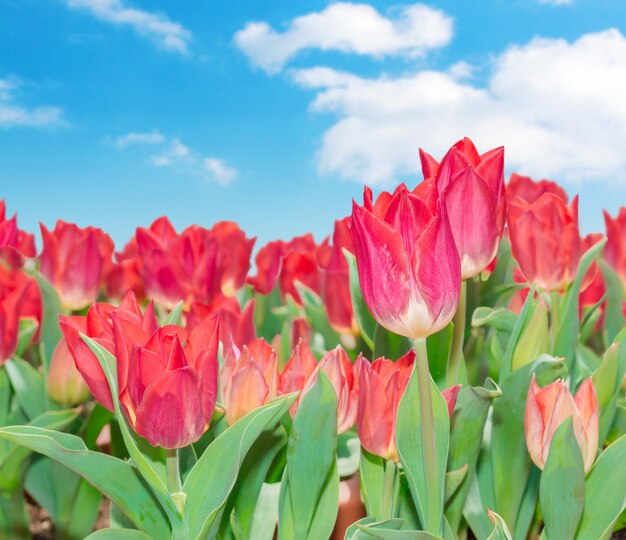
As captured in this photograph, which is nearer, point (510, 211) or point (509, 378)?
point (509, 378)

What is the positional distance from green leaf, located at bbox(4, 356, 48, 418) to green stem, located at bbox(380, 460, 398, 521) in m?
0.73

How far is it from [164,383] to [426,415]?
0.26 meters

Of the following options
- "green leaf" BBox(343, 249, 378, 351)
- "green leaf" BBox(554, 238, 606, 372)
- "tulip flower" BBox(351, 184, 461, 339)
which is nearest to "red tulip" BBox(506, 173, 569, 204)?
"green leaf" BBox(554, 238, 606, 372)

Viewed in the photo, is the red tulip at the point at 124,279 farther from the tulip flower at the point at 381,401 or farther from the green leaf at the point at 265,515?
the tulip flower at the point at 381,401

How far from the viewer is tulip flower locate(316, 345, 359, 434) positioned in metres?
0.87

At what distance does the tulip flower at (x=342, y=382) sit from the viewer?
874 mm

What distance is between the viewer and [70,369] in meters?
1.29

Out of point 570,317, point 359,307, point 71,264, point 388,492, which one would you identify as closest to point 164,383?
point 388,492

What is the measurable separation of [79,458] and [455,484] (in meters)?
0.46

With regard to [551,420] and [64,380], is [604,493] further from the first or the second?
[64,380]

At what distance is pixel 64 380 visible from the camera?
1292mm

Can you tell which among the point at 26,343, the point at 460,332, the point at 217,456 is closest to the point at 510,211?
the point at 460,332

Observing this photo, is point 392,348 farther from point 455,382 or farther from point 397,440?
point 397,440

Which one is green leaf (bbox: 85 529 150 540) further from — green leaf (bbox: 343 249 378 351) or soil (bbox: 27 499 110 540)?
soil (bbox: 27 499 110 540)
